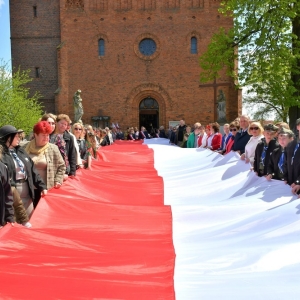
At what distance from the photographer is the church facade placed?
99.0 feet

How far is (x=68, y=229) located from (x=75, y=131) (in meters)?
3.90

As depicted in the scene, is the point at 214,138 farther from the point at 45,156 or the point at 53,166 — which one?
the point at 45,156

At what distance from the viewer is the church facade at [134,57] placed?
3017 centimetres

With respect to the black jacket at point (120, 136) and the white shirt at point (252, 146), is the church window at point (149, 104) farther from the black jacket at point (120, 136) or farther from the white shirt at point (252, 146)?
the white shirt at point (252, 146)

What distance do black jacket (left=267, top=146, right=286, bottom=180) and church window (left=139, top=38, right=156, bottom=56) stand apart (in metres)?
25.2

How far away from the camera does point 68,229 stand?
473 centimetres

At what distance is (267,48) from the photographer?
1612 cm

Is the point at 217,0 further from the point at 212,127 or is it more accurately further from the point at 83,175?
the point at 83,175

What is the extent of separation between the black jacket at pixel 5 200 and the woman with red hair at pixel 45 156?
4.53 feet

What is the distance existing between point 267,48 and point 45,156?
40.8 ft

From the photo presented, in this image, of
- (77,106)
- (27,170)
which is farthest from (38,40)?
(27,170)

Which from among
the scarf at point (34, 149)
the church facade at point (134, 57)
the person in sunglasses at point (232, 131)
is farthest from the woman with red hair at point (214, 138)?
the church facade at point (134, 57)

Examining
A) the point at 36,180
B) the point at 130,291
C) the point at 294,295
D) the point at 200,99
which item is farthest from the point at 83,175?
the point at 200,99

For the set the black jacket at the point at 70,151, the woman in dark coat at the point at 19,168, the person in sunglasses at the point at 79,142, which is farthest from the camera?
the person in sunglasses at the point at 79,142
